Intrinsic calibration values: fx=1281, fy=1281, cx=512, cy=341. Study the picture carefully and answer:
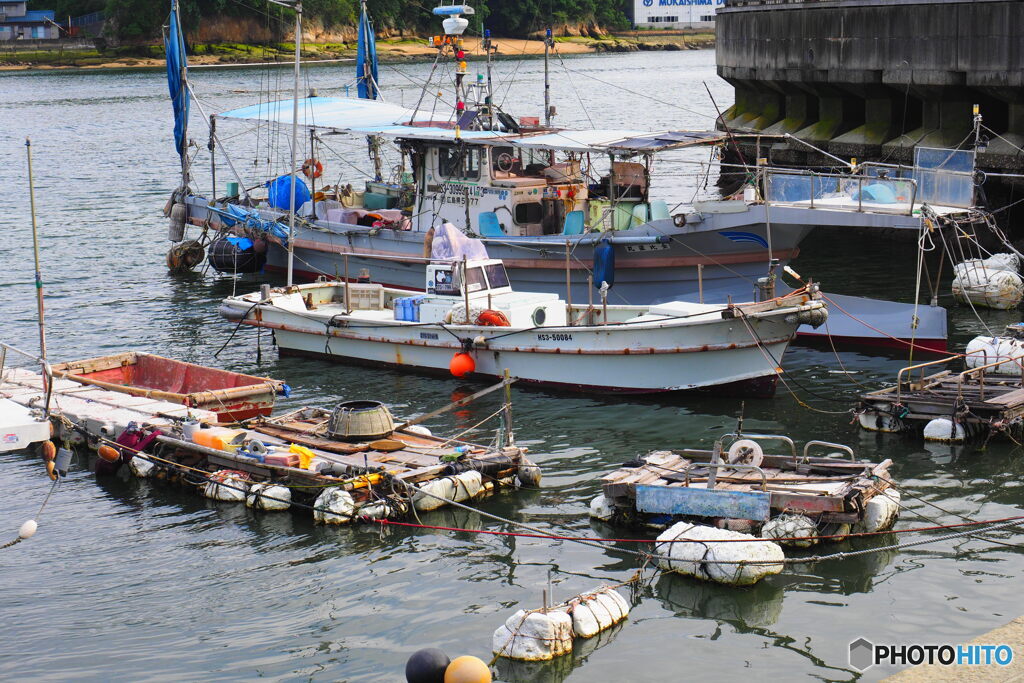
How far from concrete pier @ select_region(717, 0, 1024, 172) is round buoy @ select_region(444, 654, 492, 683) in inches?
911

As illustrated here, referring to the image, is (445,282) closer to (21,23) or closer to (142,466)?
(142,466)

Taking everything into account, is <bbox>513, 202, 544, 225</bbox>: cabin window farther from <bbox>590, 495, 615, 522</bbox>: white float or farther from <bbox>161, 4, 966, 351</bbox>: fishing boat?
<bbox>590, 495, 615, 522</bbox>: white float

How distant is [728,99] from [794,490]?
A: 3034 inches

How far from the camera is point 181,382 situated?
70.7ft

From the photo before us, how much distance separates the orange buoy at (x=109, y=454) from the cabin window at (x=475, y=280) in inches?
291

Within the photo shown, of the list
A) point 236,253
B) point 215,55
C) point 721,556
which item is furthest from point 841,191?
point 215,55

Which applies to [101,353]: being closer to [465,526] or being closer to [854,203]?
[465,526]

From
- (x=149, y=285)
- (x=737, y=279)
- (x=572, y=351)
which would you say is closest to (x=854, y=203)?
(x=737, y=279)

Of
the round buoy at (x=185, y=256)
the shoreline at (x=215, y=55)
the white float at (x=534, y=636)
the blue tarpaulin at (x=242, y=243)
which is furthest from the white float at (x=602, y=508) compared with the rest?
the shoreline at (x=215, y=55)

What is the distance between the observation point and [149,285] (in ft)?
108

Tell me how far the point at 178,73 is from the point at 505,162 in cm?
1088

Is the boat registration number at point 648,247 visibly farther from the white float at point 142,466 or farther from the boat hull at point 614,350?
the white float at point 142,466

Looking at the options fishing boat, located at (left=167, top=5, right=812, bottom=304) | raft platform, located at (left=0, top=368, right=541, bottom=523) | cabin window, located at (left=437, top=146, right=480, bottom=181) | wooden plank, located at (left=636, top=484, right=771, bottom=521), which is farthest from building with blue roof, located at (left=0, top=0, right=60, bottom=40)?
wooden plank, located at (left=636, top=484, right=771, bottom=521)

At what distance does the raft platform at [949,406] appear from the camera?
1795 centimetres
